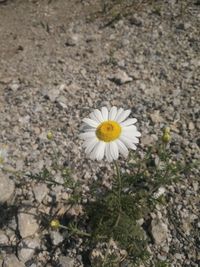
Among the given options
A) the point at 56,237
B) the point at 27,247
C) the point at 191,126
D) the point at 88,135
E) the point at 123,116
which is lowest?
the point at 27,247

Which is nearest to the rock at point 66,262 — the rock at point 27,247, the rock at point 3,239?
the rock at point 27,247

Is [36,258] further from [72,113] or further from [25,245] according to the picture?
[72,113]

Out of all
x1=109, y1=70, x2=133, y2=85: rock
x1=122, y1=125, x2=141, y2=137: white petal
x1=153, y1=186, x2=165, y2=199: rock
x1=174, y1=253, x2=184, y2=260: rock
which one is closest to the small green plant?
x1=153, y1=186, x2=165, y2=199: rock

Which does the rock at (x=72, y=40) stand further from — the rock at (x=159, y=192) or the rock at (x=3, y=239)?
the rock at (x=3, y=239)

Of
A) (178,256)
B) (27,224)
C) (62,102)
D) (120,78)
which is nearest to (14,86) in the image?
(62,102)

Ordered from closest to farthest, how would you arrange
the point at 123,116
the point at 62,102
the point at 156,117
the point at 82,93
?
1. the point at 123,116
2. the point at 156,117
3. the point at 62,102
4. the point at 82,93

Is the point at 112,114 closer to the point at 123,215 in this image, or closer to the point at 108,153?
the point at 108,153
